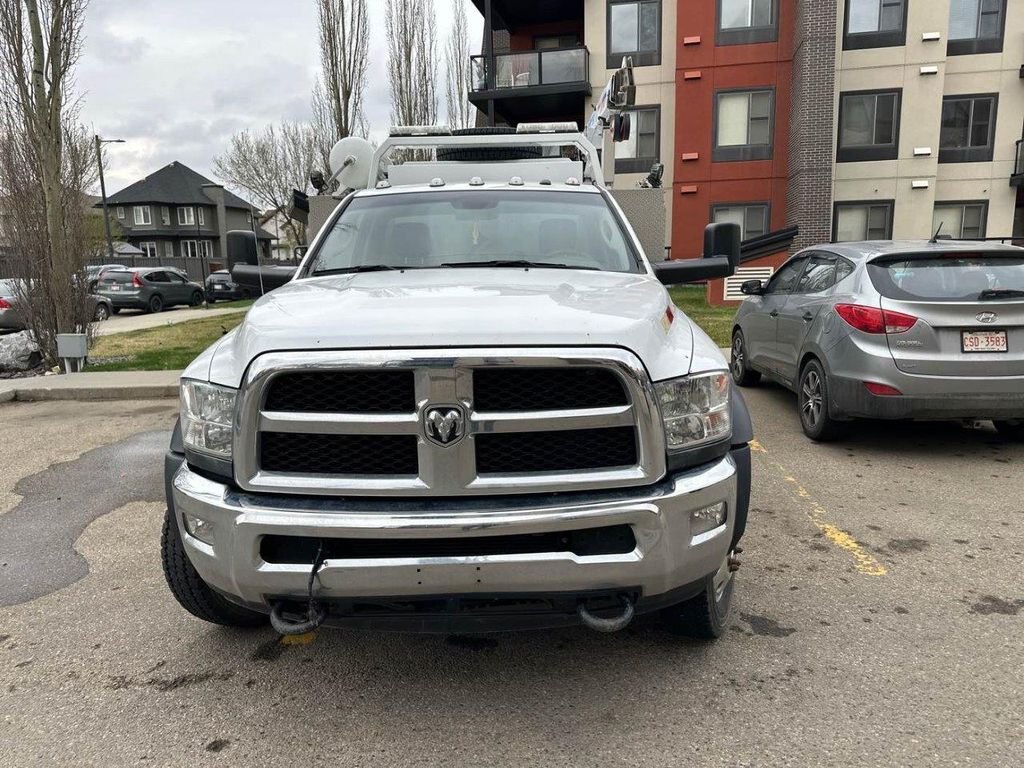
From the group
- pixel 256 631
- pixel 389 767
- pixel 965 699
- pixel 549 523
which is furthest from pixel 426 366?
pixel 965 699

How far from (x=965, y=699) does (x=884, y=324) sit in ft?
10.8

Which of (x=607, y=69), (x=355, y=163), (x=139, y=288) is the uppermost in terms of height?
(x=607, y=69)

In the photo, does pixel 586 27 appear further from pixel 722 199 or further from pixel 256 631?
pixel 256 631

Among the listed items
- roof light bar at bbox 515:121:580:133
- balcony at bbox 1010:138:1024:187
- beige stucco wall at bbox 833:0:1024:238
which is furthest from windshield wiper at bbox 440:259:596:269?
balcony at bbox 1010:138:1024:187

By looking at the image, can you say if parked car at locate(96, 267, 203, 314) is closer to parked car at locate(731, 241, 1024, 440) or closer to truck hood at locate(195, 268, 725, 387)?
parked car at locate(731, 241, 1024, 440)

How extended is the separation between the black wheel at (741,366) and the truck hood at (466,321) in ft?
18.1

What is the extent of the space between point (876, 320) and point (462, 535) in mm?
4264

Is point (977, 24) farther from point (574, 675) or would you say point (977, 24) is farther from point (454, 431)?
point (454, 431)

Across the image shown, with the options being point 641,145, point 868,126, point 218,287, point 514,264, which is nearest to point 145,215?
point 218,287

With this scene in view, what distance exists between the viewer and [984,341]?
5.08 meters

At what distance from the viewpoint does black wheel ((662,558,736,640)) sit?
2688 mm

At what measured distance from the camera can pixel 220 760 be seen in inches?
91.1

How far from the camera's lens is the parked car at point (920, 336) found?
5.08m

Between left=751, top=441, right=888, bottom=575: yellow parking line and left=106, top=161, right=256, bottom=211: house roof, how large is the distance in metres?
59.8
